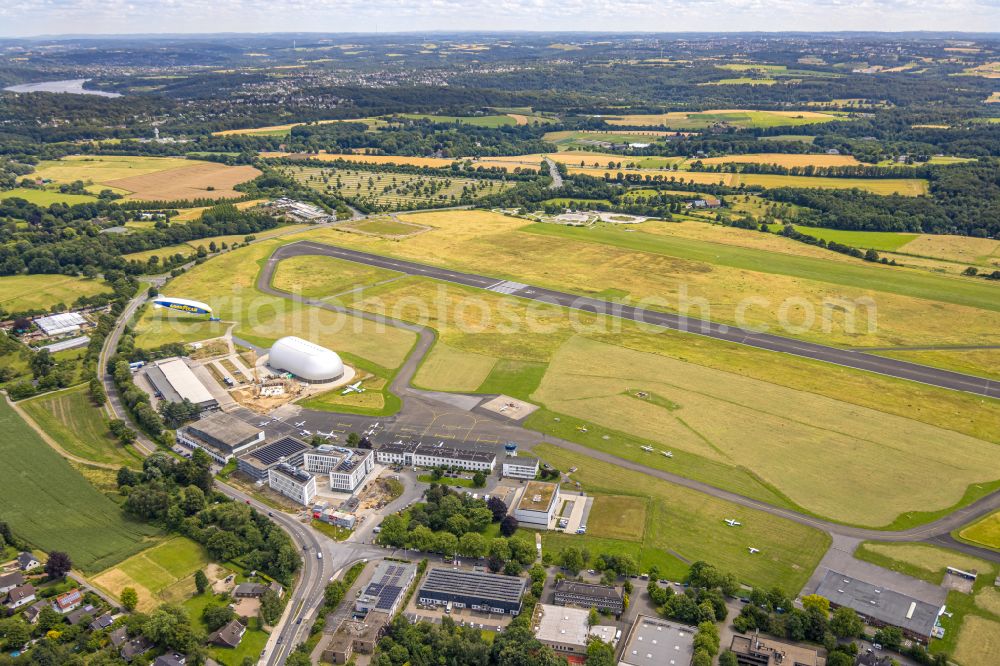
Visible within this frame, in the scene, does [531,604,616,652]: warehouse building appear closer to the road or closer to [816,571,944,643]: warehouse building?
[816,571,944,643]: warehouse building

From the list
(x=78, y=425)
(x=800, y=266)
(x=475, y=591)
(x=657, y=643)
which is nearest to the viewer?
(x=657, y=643)

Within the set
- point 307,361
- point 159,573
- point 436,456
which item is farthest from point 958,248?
point 159,573

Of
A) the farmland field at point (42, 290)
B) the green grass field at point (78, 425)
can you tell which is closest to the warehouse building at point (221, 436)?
the green grass field at point (78, 425)

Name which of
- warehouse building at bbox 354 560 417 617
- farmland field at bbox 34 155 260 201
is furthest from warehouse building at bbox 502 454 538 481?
farmland field at bbox 34 155 260 201

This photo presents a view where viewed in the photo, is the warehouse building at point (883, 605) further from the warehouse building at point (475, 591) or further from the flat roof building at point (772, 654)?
the warehouse building at point (475, 591)

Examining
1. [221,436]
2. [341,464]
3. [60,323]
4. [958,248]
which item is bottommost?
[221,436]

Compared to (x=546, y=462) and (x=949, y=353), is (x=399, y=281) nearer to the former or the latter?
(x=546, y=462)

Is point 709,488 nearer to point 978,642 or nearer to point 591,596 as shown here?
point 591,596

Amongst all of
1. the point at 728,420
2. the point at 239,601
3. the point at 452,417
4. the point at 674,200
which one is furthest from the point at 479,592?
the point at 674,200
